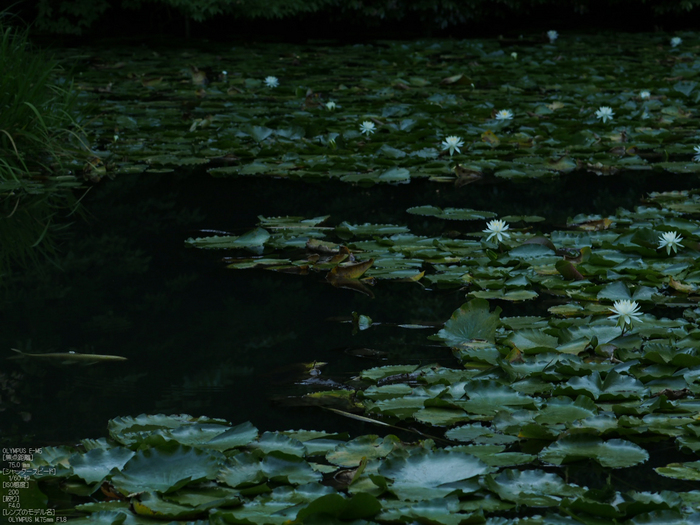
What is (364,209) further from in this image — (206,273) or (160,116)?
(160,116)

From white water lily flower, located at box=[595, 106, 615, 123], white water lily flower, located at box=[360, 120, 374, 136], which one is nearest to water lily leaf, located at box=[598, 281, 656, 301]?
white water lily flower, located at box=[360, 120, 374, 136]

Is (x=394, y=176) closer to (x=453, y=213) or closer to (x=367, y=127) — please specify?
(x=453, y=213)

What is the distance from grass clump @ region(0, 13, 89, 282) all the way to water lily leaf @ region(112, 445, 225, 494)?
182cm

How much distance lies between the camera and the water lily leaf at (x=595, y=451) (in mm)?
1495

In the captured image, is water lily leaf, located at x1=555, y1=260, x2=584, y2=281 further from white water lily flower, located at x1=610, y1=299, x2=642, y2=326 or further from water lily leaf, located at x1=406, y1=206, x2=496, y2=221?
water lily leaf, located at x1=406, y1=206, x2=496, y2=221

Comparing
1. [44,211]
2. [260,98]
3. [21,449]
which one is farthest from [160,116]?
[21,449]

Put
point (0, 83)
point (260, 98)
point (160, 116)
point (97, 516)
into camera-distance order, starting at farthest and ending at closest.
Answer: point (260, 98), point (160, 116), point (0, 83), point (97, 516)

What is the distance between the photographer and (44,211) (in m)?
3.39

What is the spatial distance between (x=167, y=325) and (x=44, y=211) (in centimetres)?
143

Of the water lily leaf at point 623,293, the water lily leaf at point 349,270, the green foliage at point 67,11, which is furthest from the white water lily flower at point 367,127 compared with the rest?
the green foliage at point 67,11

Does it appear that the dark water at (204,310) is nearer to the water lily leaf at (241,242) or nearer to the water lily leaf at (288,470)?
the water lily leaf at (241,242)

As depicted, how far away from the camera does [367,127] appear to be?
4.46 meters

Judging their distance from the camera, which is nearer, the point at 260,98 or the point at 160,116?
the point at 160,116

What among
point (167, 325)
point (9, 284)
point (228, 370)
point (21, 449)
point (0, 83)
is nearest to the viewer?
point (21, 449)
